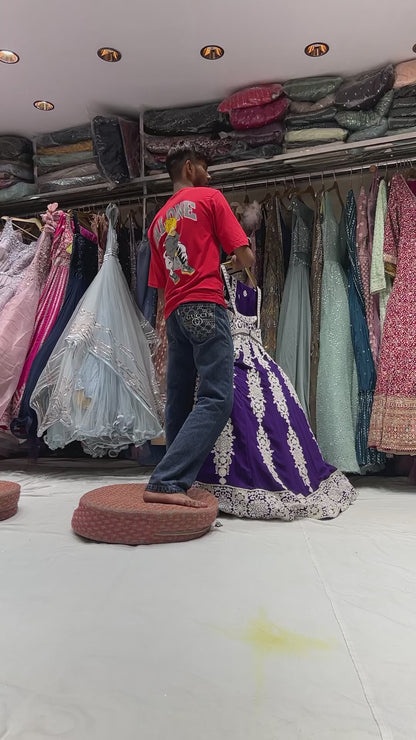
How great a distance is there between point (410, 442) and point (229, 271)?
962 mm

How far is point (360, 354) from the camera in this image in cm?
210

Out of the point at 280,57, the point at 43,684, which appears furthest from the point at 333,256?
the point at 43,684

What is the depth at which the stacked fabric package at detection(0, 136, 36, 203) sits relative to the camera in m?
2.79

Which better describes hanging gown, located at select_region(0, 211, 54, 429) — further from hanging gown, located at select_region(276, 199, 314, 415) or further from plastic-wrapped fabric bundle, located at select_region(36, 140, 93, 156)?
hanging gown, located at select_region(276, 199, 314, 415)

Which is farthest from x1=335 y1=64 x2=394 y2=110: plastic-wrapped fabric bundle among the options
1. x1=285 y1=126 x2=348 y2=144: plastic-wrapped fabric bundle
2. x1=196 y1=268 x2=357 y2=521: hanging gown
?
x1=196 y1=268 x2=357 y2=521: hanging gown

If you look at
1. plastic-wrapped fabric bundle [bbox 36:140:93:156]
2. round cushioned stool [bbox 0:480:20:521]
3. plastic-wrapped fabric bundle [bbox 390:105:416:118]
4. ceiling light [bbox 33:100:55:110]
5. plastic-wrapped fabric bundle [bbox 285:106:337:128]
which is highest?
ceiling light [bbox 33:100:55:110]

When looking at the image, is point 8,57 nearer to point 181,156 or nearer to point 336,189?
point 181,156

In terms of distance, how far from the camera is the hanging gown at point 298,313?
2.20 meters

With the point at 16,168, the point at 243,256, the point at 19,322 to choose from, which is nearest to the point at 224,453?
the point at 243,256

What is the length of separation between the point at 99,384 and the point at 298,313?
3.18 feet

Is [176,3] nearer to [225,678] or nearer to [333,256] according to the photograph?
[333,256]

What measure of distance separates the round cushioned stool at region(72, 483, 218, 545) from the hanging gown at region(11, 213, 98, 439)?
1045 millimetres

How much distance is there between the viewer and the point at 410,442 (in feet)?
6.13

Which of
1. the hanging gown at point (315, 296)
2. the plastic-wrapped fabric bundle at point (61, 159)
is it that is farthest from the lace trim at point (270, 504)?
the plastic-wrapped fabric bundle at point (61, 159)
